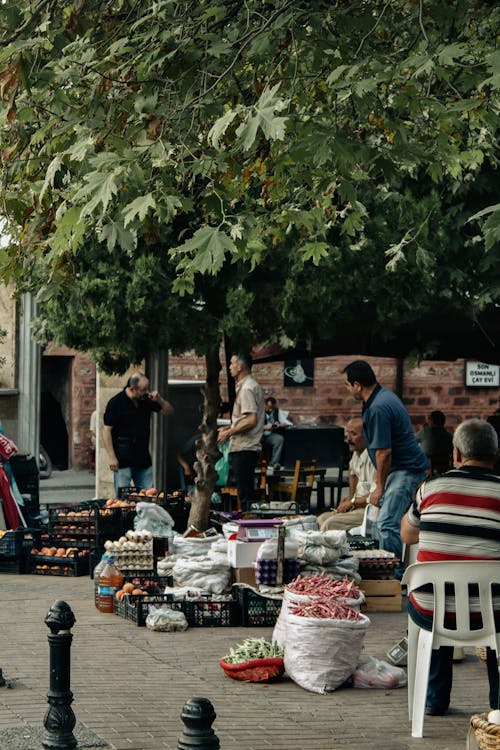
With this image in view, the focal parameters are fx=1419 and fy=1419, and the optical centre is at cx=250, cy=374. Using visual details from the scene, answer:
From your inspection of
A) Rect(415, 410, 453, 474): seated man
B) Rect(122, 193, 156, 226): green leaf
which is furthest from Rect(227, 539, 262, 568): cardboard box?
Rect(415, 410, 453, 474): seated man

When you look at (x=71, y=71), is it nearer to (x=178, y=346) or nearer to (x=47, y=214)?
(x=47, y=214)

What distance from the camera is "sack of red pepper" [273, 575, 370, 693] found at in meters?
8.34

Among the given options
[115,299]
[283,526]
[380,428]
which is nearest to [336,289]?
[115,299]

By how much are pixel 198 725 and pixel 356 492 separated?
7937 millimetres

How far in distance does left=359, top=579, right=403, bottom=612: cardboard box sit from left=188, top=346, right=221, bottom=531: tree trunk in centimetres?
335

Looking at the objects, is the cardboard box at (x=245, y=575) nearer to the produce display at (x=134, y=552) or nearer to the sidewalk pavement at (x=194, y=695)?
the sidewalk pavement at (x=194, y=695)

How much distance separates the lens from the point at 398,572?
11938mm

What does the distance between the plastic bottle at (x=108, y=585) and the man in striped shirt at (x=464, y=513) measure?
4.27 m

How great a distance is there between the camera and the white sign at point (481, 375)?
33.2 meters

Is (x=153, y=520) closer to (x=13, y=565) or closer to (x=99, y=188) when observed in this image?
(x=13, y=565)

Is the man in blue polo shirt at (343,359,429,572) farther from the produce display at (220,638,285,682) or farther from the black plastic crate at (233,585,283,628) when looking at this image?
the produce display at (220,638,285,682)

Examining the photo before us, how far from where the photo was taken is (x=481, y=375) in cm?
3331

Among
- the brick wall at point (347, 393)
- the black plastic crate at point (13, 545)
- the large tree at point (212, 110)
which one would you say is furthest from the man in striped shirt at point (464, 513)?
the brick wall at point (347, 393)

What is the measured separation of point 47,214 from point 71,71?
44.9 inches
